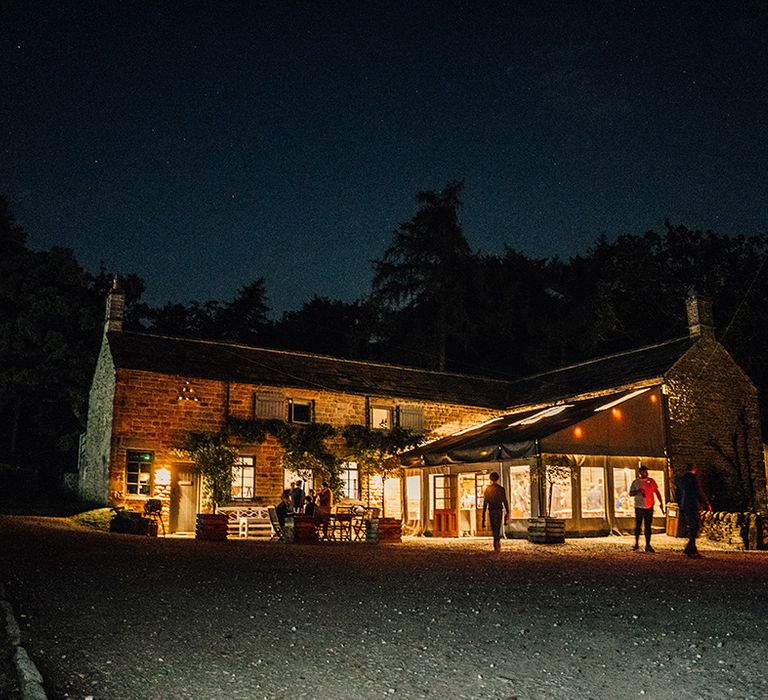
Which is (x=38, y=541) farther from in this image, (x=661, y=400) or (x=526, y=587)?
(x=661, y=400)

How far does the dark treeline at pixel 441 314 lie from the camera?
92.7 ft

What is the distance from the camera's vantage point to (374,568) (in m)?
9.55

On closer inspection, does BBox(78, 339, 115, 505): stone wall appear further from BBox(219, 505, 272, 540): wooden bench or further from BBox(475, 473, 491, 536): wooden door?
BBox(475, 473, 491, 536): wooden door

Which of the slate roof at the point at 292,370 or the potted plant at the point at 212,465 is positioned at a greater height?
the slate roof at the point at 292,370

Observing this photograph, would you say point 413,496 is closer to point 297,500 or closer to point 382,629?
point 297,500

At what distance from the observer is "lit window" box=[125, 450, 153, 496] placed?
733 inches

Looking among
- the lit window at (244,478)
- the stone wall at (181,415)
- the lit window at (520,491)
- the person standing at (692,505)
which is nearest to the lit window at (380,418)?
the stone wall at (181,415)

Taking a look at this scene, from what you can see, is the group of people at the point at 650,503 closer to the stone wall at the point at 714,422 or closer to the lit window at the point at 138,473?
the stone wall at the point at 714,422

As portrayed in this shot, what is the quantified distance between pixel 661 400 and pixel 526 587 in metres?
13.6

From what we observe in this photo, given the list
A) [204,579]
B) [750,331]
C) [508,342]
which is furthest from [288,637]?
[508,342]

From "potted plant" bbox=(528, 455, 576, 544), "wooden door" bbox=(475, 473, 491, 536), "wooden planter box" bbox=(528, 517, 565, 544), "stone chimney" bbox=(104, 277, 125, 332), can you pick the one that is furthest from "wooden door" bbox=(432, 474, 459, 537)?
"stone chimney" bbox=(104, 277, 125, 332)

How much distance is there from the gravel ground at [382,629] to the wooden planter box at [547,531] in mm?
5958

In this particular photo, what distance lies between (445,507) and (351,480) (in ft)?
10.9

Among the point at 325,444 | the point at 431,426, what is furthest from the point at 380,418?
the point at 325,444
